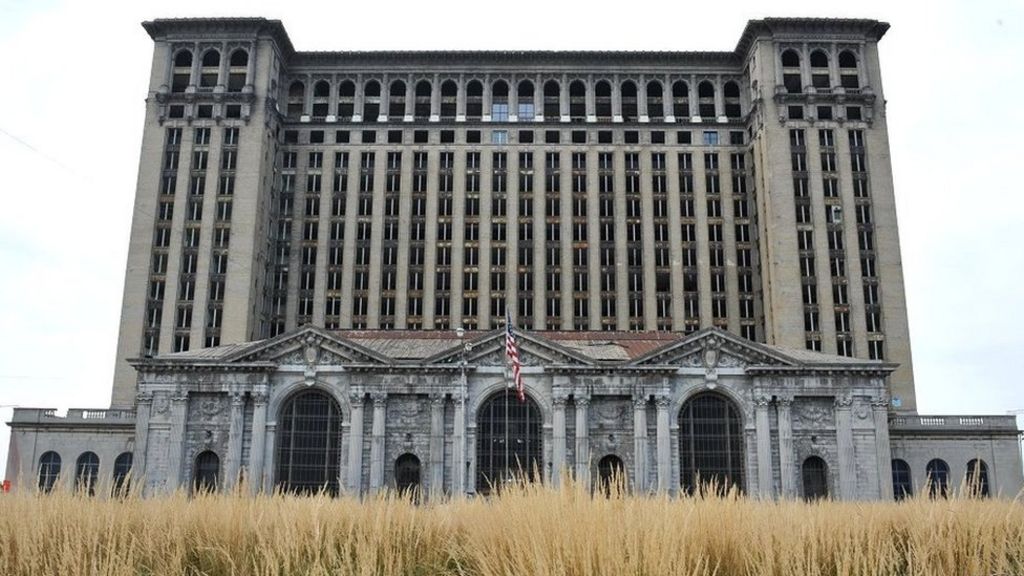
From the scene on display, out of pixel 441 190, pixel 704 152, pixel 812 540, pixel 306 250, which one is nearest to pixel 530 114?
pixel 441 190

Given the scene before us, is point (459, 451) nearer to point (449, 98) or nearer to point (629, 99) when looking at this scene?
point (449, 98)

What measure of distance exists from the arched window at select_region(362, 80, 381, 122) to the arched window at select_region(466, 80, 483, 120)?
35.1ft

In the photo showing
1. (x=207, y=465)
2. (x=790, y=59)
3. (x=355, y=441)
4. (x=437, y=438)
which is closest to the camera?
(x=437, y=438)

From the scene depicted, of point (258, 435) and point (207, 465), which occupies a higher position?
point (258, 435)

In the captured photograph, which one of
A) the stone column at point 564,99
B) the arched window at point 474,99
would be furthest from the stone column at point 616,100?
the arched window at point 474,99

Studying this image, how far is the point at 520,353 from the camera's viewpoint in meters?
57.8

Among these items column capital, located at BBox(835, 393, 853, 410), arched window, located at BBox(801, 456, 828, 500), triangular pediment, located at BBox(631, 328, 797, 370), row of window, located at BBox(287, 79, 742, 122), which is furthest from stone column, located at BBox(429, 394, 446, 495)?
row of window, located at BBox(287, 79, 742, 122)

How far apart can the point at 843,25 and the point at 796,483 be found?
58236 millimetres

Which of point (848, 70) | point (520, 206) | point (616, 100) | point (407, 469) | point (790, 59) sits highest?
point (790, 59)

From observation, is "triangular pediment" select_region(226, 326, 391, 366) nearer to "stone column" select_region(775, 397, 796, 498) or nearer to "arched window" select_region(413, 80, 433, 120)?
"stone column" select_region(775, 397, 796, 498)

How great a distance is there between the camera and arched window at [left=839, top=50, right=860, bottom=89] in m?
91.1

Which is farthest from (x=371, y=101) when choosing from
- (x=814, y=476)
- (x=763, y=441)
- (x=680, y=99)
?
(x=814, y=476)

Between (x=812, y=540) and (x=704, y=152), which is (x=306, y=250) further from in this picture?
(x=812, y=540)

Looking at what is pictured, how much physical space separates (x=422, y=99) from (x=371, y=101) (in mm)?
6101
